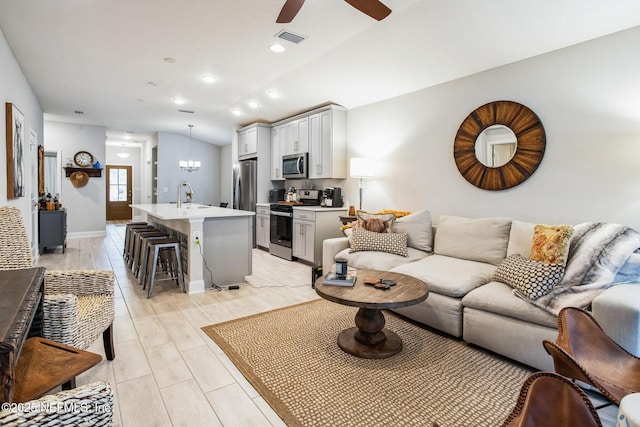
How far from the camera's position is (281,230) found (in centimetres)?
580

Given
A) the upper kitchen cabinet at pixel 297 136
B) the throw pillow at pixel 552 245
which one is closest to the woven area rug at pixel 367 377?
the throw pillow at pixel 552 245

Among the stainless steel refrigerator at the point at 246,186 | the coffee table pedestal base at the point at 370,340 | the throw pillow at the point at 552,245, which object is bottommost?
the coffee table pedestal base at the point at 370,340

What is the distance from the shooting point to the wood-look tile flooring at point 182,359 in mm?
1775

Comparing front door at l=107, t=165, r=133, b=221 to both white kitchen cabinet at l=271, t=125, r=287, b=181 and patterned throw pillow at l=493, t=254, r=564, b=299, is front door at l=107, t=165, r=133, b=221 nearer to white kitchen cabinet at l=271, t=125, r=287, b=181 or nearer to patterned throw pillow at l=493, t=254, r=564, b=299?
white kitchen cabinet at l=271, t=125, r=287, b=181

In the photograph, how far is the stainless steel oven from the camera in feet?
18.2

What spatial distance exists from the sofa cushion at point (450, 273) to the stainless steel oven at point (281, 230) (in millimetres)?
2635

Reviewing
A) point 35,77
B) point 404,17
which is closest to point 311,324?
point 404,17

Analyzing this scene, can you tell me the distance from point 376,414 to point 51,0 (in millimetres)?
3984

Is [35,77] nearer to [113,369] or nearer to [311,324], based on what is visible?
[113,369]

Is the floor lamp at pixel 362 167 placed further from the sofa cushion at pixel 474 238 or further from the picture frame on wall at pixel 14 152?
the picture frame on wall at pixel 14 152

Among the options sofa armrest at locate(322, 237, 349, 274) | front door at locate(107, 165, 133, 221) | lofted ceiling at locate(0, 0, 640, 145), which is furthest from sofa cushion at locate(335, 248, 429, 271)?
front door at locate(107, 165, 133, 221)

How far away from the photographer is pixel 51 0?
2.82m

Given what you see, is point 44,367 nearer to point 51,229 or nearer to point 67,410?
point 67,410

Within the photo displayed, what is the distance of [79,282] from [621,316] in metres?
3.29
